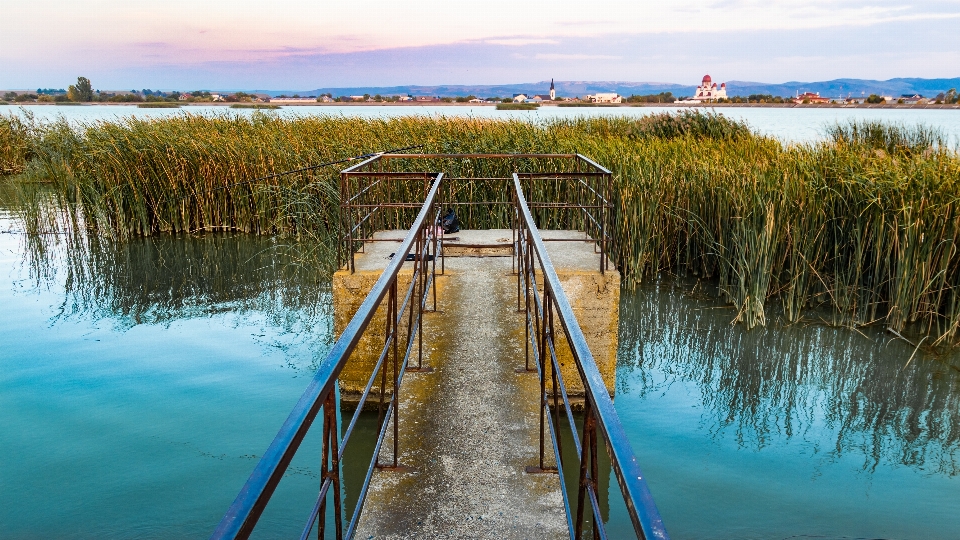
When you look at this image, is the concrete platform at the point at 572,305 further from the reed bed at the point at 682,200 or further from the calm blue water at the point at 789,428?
the reed bed at the point at 682,200

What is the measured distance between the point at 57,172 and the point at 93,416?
10.6 m

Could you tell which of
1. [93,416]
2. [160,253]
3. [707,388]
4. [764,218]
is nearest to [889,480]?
[707,388]

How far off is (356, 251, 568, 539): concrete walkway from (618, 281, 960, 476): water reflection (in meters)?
2.10

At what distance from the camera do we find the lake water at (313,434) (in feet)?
16.6

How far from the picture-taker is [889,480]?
18.1 ft

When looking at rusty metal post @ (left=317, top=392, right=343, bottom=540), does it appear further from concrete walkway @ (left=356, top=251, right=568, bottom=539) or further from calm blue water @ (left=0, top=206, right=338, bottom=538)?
calm blue water @ (left=0, top=206, right=338, bottom=538)

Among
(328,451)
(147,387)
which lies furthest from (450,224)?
(328,451)

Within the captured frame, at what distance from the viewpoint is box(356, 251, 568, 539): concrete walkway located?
3361 millimetres

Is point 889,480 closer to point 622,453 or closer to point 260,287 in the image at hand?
point 622,453

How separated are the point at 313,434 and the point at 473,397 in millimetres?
2180

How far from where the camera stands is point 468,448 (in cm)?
407

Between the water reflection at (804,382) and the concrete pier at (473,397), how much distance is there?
1323 millimetres

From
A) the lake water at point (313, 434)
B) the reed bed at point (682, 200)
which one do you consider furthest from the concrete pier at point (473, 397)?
the reed bed at point (682, 200)

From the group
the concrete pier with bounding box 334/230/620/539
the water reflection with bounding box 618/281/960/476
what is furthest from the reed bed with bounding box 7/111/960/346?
the concrete pier with bounding box 334/230/620/539
